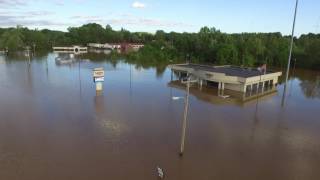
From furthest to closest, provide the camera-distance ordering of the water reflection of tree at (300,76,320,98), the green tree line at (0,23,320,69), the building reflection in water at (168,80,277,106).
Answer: the green tree line at (0,23,320,69) < the water reflection of tree at (300,76,320,98) < the building reflection in water at (168,80,277,106)

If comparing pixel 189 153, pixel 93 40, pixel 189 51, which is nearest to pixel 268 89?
pixel 189 153

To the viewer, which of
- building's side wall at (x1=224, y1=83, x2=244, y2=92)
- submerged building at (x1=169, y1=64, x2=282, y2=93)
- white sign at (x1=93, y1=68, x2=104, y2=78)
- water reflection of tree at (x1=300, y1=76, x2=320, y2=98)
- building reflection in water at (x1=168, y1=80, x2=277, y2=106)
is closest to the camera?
white sign at (x1=93, y1=68, x2=104, y2=78)

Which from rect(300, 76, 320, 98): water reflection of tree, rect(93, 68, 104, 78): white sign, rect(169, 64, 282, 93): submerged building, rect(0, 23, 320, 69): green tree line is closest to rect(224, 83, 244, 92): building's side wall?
Answer: rect(169, 64, 282, 93): submerged building

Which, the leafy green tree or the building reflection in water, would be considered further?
the leafy green tree

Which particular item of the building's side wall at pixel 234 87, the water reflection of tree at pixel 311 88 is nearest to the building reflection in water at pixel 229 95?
the building's side wall at pixel 234 87

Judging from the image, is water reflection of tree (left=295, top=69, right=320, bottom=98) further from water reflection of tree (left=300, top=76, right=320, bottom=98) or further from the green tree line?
the green tree line

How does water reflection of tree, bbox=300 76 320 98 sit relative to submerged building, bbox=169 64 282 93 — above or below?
below

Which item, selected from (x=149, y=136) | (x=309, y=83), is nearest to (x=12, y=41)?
(x=309, y=83)

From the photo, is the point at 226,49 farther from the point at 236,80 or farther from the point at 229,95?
the point at 229,95

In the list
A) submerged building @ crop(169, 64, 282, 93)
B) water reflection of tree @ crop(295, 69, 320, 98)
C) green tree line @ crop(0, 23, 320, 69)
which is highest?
green tree line @ crop(0, 23, 320, 69)

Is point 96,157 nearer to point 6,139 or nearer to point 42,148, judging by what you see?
point 42,148
